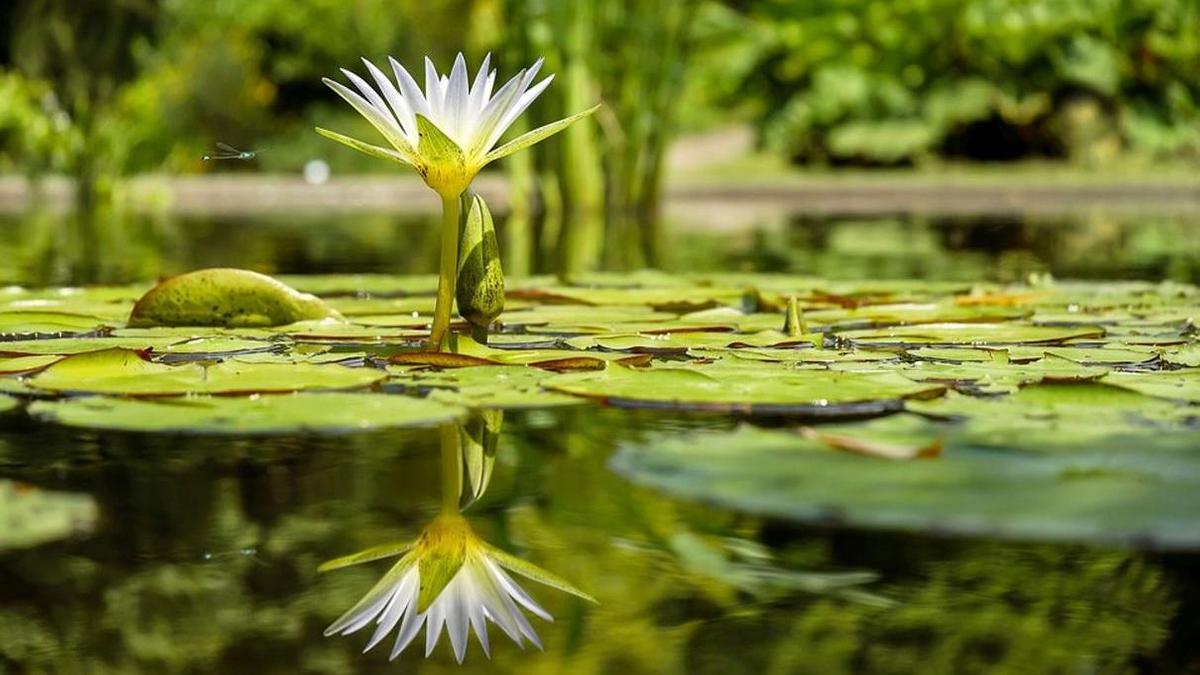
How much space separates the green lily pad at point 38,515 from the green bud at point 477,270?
951 millimetres

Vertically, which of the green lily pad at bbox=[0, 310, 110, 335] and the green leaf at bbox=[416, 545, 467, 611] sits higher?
the green lily pad at bbox=[0, 310, 110, 335]

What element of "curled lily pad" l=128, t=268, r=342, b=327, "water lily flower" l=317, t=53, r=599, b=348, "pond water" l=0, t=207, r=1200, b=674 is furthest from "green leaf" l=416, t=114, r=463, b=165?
"curled lily pad" l=128, t=268, r=342, b=327

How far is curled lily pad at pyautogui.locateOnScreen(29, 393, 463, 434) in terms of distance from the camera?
1.74 m

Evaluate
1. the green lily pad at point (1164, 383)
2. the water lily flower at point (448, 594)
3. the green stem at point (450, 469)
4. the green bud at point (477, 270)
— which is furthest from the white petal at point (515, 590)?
the green bud at point (477, 270)

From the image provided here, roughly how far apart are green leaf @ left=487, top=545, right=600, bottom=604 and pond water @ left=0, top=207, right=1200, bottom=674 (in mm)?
12

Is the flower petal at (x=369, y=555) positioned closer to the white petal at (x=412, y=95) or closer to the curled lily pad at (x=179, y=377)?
the curled lily pad at (x=179, y=377)

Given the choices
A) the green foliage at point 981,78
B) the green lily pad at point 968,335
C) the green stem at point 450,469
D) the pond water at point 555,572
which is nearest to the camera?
the pond water at point 555,572

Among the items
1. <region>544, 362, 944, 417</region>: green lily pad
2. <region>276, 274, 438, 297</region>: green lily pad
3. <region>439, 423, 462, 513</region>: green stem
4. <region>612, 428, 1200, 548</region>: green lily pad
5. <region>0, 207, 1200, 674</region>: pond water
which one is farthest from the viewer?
<region>276, 274, 438, 297</region>: green lily pad

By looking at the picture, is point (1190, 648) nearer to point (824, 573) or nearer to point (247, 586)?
point (824, 573)

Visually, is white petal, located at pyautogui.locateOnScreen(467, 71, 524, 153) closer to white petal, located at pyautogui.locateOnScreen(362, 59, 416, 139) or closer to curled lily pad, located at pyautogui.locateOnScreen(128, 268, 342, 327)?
white petal, located at pyautogui.locateOnScreen(362, 59, 416, 139)

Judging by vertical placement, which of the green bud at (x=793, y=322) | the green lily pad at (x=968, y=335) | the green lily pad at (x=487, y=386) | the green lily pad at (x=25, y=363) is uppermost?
the green bud at (x=793, y=322)

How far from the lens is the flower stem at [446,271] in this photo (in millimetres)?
2240

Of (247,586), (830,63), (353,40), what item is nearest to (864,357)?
(247,586)

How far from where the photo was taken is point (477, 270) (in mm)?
2348
